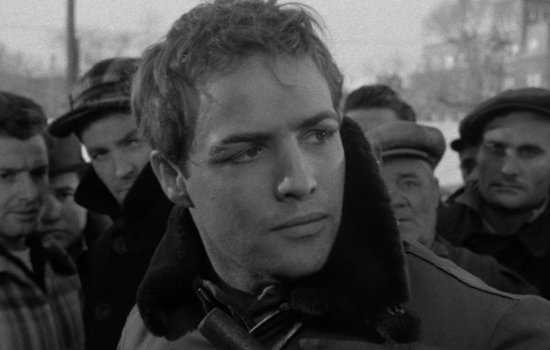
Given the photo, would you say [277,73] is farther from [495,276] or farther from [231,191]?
[495,276]

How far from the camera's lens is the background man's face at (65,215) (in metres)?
3.47

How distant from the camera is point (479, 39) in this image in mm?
34094

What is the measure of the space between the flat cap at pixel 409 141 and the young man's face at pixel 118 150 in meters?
1.00

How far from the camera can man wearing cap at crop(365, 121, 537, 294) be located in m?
2.73

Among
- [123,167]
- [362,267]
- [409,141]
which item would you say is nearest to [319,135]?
[362,267]

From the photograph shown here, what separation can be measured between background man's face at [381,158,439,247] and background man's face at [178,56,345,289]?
1.33m

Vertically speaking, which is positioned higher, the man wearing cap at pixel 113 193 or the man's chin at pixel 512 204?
the man wearing cap at pixel 113 193

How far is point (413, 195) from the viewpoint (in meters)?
2.88

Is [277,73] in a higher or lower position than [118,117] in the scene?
higher

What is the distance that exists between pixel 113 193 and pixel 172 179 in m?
1.52

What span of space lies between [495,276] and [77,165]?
2.10 metres

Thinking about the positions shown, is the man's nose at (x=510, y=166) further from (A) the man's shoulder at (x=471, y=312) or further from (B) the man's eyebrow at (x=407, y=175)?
(A) the man's shoulder at (x=471, y=312)

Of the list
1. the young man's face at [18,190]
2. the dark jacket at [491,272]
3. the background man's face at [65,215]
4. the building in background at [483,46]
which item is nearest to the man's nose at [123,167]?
the young man's face at [18,190]

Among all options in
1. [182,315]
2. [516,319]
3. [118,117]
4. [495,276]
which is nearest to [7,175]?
[118,117]
